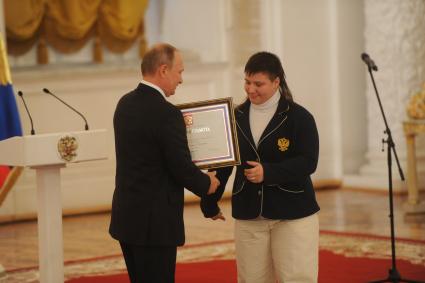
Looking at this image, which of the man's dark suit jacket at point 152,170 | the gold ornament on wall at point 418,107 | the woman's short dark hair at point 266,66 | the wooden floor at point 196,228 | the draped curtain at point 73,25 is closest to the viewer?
the man's dark suit jacket at point 152,170

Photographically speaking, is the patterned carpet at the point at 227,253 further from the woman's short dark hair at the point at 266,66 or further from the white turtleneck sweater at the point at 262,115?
the woman's short dark hair at the point at 266,66

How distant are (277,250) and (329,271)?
7.22 feet

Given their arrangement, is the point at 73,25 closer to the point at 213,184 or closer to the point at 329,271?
the point at 329,271

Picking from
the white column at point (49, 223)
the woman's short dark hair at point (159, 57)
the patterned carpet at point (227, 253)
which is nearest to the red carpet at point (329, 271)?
the patterned carpet at point (227, 253)

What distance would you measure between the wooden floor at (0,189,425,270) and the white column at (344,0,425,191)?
819mm

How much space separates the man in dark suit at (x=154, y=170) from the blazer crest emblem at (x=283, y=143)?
517 mm

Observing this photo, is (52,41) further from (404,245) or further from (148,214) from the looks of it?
(148,214)

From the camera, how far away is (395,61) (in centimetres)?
1104

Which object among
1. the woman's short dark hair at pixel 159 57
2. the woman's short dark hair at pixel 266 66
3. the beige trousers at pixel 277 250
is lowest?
the beige trousers at pixel 277 250

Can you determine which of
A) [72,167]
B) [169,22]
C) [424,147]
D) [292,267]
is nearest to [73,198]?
[72,167]

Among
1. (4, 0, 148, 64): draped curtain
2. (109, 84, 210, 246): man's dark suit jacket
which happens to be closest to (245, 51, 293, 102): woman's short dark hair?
(109, 84, 210, 246): man's dark suit jacket

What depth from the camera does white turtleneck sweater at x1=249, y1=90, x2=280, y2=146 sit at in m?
4.33

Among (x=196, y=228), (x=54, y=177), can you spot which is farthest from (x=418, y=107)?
(x=54, y=177)

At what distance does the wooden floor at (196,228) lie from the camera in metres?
7.69
